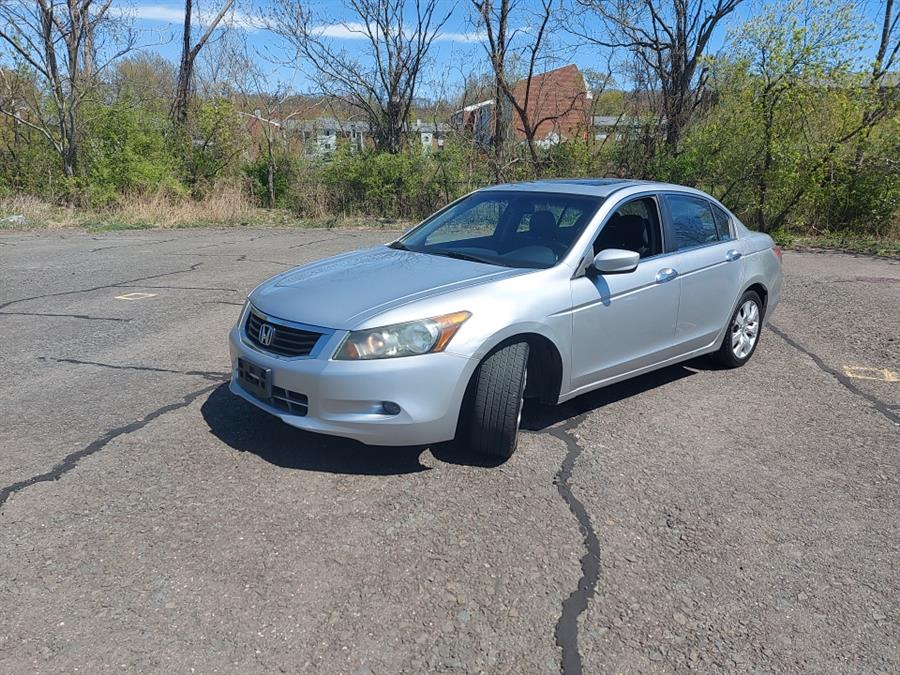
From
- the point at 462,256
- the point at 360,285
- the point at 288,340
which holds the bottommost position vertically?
the point at 288,340

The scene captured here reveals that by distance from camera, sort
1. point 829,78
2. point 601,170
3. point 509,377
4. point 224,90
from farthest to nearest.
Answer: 1. point 224,90
2. point 601,170
3. point 829,78
4. point 509,377

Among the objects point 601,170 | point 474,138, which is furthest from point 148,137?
point 601,170

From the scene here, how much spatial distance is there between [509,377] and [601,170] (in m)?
15.0

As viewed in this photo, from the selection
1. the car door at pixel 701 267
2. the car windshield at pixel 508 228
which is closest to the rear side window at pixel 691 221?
the car door at pixel 701 267

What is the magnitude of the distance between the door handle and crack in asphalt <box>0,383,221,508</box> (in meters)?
3.24

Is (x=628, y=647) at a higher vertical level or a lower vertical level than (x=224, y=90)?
lower

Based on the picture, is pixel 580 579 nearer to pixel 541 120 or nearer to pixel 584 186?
pixel 584 186

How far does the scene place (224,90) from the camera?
2212 cm

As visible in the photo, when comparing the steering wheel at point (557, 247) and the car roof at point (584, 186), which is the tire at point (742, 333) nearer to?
the car roof at point (584, 186)

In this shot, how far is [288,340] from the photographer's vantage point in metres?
3.94

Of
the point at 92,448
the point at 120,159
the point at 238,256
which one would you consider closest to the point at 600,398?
the point at 92,448

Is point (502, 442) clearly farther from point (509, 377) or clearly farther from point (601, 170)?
point (601, 170)

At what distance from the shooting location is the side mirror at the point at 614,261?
438cm

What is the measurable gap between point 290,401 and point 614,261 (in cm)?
210
